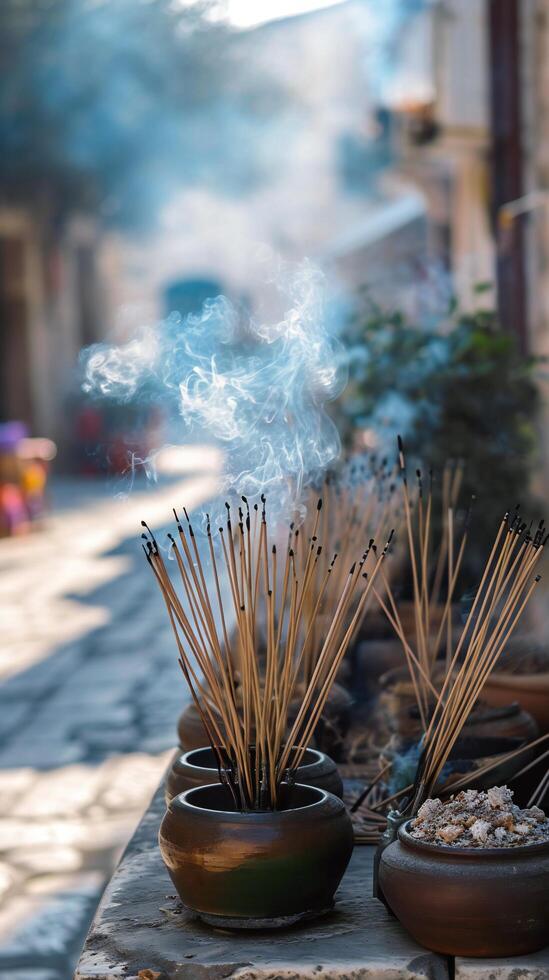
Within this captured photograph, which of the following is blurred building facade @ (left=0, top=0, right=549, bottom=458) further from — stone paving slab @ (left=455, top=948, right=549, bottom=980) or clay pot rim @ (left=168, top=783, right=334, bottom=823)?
stone paving slab @ (left=455, top=948, right=549, bottom=980)

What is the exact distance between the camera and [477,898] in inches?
67.8

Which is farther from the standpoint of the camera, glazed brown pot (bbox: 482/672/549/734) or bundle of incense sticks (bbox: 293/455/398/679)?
bundle of incense sticks (bbox: 293/455/398/679)

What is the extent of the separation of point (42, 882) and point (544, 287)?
410cm

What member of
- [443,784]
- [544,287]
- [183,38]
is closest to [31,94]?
[183,38]

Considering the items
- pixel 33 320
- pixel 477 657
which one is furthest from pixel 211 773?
pixel 33 320

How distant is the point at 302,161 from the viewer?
110 feet

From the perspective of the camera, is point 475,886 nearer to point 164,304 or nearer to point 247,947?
point 247,947

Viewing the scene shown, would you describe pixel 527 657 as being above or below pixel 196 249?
below

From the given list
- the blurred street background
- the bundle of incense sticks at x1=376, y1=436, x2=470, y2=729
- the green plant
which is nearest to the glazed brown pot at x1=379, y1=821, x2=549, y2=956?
the bundle of incense sticks at x1=376, y1=436, x2=470, y2=729

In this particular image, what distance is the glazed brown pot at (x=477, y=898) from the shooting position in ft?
5.65

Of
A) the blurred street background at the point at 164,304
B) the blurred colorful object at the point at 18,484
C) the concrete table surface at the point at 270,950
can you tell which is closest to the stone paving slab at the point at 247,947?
the concrete table surface at the point at 270,950

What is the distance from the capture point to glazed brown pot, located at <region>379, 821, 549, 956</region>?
172 cm

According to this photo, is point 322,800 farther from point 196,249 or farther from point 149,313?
point 196,249

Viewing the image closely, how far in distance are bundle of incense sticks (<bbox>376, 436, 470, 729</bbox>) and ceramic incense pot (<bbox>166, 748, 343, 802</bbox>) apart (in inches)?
9.8
